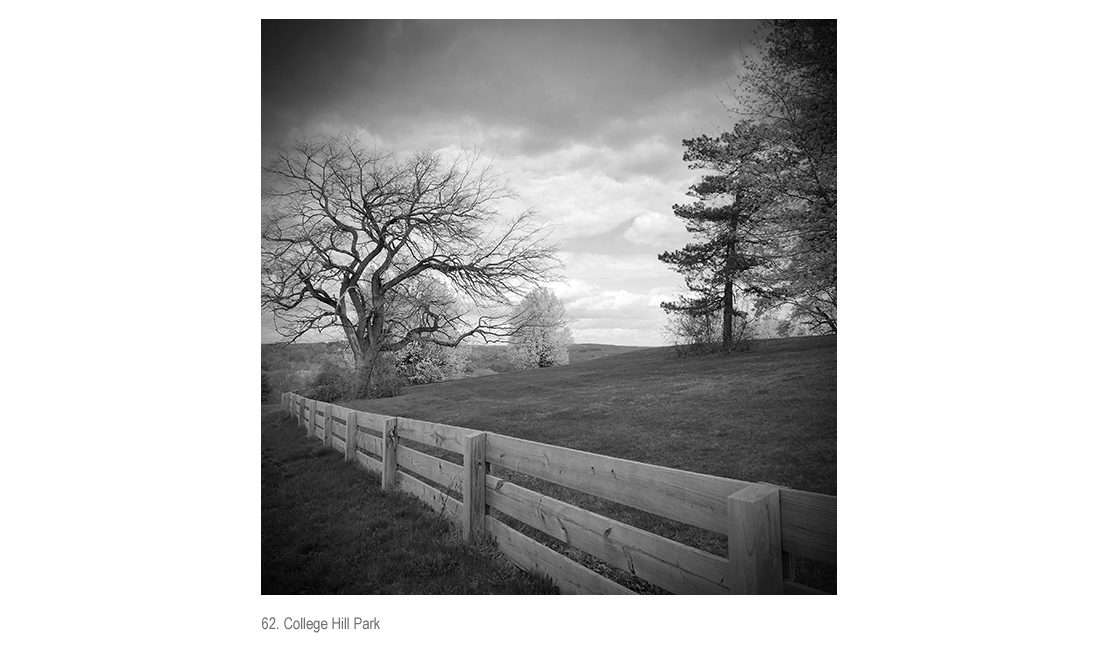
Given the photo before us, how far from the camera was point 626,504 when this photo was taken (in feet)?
6.53

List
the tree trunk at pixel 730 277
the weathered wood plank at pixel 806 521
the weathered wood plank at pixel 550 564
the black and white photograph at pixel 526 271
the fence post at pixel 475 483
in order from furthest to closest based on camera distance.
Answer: the tree trunk at pixel 730 277 → the fence post at pixel 475 483 → the black and white photograph at pixel 526 271 → the weathered wood plank at pixel 550 564 → the weathered wood plank at pixel 806 521

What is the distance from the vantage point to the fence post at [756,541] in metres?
1.58

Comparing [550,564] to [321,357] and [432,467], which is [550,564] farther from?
[321,357]

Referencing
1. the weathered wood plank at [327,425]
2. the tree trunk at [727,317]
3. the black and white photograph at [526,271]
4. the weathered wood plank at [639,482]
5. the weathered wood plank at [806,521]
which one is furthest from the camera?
the weathered wood plank at [327,425]

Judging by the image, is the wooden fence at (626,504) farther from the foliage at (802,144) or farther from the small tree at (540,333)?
the foliage at (802,144)

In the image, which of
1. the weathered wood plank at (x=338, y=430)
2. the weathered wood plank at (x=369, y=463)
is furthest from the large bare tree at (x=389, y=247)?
the weathered wood plank at (x=369, y=463)

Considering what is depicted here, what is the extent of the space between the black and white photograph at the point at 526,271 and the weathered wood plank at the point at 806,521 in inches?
31.6

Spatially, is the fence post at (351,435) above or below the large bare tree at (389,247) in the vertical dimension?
below
